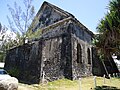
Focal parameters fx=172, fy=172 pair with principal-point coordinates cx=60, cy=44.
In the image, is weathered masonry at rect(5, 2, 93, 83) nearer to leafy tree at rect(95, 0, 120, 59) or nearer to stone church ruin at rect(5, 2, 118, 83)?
stone church ruin at rect(5, 2, 118, 83)

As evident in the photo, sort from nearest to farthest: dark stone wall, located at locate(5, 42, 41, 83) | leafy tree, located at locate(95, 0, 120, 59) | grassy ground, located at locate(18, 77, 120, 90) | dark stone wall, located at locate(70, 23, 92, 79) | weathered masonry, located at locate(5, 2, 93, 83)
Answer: grassy ground, located at locate(18, 77, 120, 90) < leafy tree, located at locate(95, 0, 120, 59) < dark stone wall, located at locate(5, 42, 41, 83) < weathered masonry, located at locate(5, 2, 93, 83) < dark stone wall, located at locate(70, 23, 92, 79)

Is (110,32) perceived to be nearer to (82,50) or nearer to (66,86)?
(66,86)

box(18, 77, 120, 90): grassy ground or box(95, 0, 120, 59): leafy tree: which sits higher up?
box(95, 0, 120, 59): leafy tree

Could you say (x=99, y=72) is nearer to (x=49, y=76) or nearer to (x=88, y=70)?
(x=88, y=70)

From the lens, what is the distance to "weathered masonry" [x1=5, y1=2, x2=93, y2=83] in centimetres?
1402

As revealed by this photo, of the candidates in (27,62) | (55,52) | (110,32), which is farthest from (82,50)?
(27,62)

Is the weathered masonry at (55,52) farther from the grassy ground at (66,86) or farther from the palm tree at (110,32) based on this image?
the palm tree at (110,32)

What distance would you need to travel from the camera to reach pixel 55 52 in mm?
17844

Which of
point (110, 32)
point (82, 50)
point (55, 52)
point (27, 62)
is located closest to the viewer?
point (110, 32)

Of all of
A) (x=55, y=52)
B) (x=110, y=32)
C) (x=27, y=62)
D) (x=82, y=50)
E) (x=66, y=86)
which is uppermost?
(x=110, y=32)

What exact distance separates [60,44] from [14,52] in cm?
480

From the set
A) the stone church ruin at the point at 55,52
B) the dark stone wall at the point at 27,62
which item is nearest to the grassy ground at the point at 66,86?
the stone church ruin at the point at 55,52

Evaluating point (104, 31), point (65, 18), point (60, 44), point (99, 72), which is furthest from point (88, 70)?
point (104, 31)

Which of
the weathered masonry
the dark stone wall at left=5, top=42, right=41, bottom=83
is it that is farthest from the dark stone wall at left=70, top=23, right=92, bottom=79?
the dark stone wall at left=5, top=42, right=41, bottom=83
